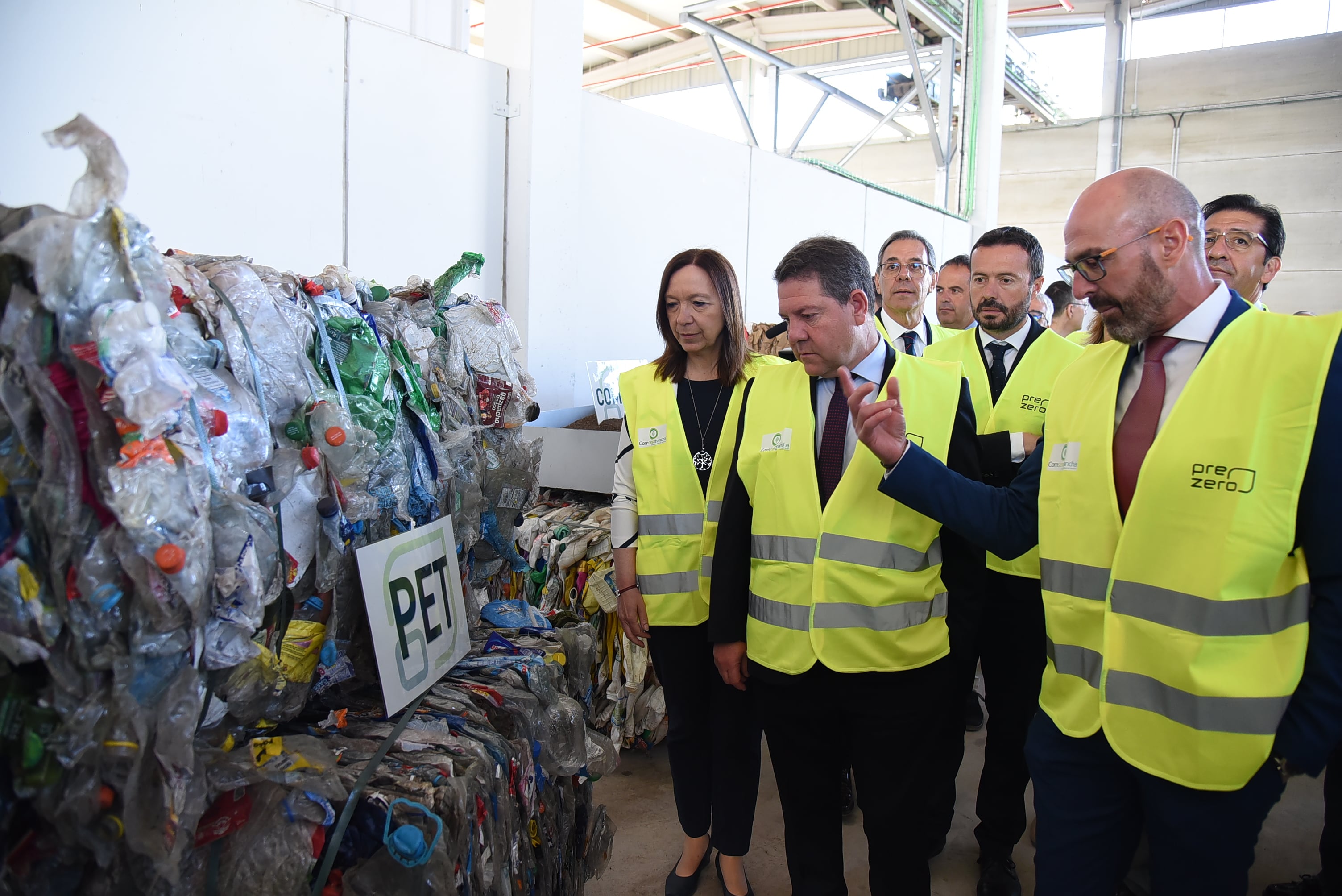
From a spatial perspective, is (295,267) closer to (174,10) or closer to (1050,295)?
(174,10)

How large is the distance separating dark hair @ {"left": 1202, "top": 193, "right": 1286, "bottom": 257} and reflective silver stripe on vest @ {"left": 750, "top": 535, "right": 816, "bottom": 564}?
1.77 meters

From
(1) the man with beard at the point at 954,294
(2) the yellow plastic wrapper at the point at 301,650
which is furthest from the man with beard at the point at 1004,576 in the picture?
(2) the yellow plastic wrapper at the point at 301,650

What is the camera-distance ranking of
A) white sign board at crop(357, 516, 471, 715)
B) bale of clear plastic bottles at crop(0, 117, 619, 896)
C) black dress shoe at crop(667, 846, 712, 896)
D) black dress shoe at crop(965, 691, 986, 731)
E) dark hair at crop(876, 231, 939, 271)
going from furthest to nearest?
black dress shoe at crop(965, 691, 986, 731)
dark hair at crop(876, 231, 939, 271)
black dress shoe at crop(667, 846, 712, 896)
white sign board at crop(357, 516, 471, 715)
bale of clear plastic bottles at crop(0, 117, 619, 896)

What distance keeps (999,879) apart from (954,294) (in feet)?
7.21

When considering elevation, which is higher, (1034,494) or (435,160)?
(435,160)

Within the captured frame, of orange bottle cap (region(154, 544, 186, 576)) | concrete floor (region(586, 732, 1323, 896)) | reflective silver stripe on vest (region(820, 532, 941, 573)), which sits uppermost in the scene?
orange bottle cap (region(154, 544, 186, 576))

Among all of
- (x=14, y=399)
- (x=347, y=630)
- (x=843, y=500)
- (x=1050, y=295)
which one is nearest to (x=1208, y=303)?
(x=843, y=500)

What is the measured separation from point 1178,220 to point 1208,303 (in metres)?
0.15

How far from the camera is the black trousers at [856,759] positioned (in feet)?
5.37

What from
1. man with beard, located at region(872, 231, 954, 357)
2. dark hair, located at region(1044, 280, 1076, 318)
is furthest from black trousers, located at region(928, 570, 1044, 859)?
dark hair, located at region(1044, 280, 1076, 318)

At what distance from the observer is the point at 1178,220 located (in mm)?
1321

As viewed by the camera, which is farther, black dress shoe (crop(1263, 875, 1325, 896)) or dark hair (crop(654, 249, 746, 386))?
black dress shoe (crop(1263, 875, 1325, 896))

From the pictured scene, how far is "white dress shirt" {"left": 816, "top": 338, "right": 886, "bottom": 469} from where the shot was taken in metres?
1.69

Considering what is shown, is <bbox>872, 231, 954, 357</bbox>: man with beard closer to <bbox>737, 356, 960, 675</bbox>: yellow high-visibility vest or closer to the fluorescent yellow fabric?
the fluorescent yellow fabric
